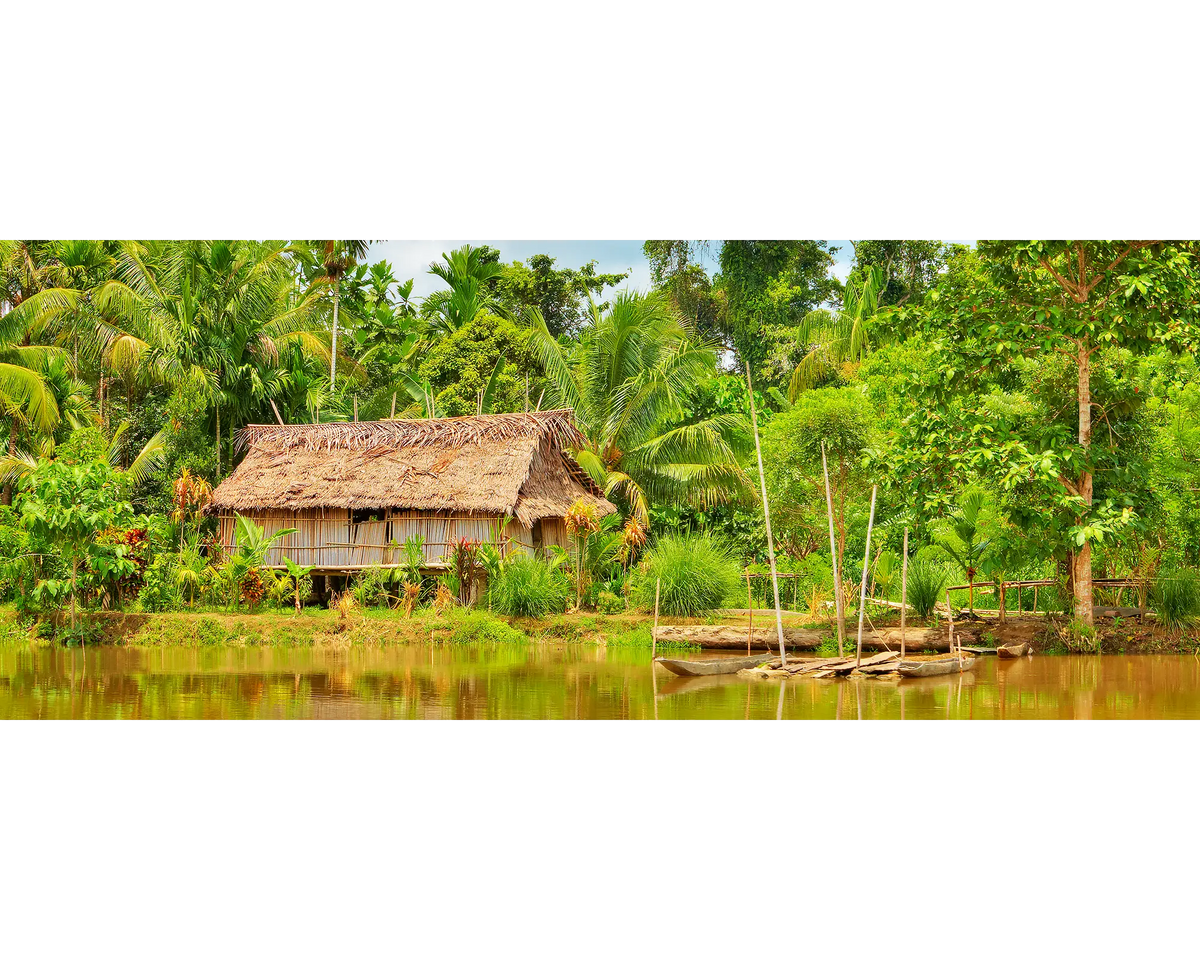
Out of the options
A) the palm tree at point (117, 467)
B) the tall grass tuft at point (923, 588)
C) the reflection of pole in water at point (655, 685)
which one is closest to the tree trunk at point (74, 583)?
the palm tree at point (117, 467)

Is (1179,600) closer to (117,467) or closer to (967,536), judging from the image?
(967,536)

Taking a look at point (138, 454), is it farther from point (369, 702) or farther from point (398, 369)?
point (369, 702)

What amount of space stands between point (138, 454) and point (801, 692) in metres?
10.1

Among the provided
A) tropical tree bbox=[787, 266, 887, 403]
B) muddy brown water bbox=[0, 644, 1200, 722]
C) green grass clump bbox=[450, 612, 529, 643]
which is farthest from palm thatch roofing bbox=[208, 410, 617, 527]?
tropical tree bbox=[787, 266, 887, 403]

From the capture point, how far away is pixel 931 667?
789cm

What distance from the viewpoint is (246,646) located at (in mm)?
9953

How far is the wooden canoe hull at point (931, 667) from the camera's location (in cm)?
783

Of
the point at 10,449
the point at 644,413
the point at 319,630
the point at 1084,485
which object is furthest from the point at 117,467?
the point at 1084,485

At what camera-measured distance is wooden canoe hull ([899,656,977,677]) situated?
783cm

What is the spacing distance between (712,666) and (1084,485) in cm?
330

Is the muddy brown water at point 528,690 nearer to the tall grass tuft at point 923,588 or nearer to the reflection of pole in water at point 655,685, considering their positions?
the reflection of pole in water at point 655,685

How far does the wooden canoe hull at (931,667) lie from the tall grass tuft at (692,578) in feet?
9.18
